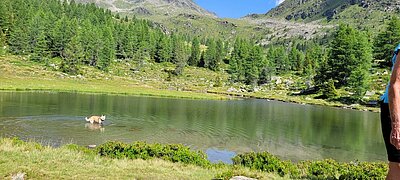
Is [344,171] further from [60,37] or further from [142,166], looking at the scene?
[60,37]

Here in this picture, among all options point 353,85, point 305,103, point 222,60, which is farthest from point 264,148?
point 222,60

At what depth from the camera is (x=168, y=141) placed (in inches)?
1104

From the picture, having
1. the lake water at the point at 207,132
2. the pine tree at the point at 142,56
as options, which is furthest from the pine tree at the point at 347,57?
the pine tree at the point at 142,56

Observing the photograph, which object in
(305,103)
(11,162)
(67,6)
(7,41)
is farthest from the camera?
(67,6)

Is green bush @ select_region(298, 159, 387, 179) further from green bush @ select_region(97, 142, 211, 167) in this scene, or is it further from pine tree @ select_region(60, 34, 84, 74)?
pine tree @ select_region(60, 34, 84, 74)

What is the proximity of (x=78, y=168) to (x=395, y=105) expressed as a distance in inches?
402

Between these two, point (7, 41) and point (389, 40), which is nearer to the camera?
point (389, 40)

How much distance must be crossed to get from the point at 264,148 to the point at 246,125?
1163 centimetres

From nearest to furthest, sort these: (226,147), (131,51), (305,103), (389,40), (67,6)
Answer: (226,147), (305,103), (389,40), (131,51), (67,6)

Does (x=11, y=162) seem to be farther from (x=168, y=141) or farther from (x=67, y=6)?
(x=67, y=6)

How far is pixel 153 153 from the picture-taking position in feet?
56.1

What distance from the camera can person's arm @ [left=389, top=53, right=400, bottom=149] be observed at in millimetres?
4855

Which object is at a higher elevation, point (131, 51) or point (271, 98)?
point (131, 51)

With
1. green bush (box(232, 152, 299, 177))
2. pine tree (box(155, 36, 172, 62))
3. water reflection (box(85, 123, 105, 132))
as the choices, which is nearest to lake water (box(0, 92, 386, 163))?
water reflection (box(85, 123, 105, 132))
